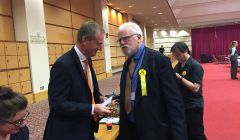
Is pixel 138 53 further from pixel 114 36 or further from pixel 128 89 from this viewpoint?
pixel 114 36

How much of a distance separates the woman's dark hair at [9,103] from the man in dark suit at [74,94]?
281 mm

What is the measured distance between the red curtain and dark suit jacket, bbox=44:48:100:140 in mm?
26510

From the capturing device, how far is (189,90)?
2740 millimetres

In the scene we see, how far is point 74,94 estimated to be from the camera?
1.62 m

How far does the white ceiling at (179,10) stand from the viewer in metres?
12.8

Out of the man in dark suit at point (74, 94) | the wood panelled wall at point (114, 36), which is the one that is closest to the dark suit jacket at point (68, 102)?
the man in dark suit at point (74, 94)

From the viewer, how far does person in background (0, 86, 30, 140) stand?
1230mm

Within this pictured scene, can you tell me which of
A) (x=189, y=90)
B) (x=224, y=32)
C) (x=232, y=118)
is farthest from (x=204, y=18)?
(x=189, y=90)

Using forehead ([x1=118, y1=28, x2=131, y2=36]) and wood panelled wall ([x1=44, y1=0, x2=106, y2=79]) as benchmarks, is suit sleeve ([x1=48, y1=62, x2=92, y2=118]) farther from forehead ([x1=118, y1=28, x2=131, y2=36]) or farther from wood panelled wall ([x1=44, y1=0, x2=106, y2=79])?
wood panelled wall ([x1=44, y1=0, x2=106, y2=79])

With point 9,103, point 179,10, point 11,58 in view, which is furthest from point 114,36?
point 9,103

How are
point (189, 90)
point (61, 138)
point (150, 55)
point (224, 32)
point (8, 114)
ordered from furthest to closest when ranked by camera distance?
point (224, 32)
point (189, 90)
point (150, 55)
point (61, 138)
point (8, 114)

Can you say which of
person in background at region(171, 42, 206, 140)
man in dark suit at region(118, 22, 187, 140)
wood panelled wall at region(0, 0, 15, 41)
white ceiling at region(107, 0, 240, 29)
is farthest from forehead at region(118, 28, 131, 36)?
white ceiling at region(107, 0, 240, 29)

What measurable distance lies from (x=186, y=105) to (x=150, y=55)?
1.19 metres

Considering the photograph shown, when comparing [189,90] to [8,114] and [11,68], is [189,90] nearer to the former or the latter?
[8,114]
